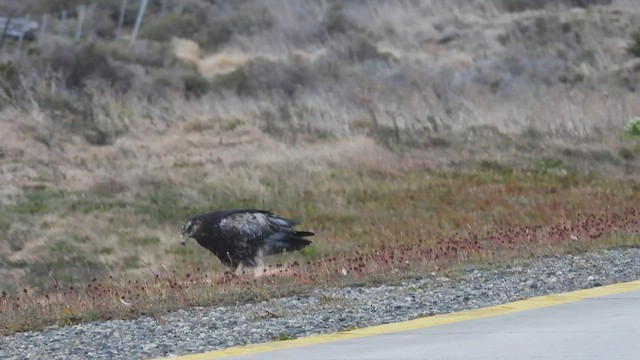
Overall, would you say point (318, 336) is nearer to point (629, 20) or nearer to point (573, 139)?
point (573, 139)

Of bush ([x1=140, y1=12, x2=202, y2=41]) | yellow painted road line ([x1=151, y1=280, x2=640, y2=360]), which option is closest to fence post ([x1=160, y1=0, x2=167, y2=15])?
bush ([x1=140, y1=12, x2=202, y2=41])

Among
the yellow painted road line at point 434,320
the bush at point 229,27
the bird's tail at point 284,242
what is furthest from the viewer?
the bush at point 229,27

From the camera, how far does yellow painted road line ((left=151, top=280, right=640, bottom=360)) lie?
9.00 metres

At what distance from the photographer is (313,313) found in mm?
10531

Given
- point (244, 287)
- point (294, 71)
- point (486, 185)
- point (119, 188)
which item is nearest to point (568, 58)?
point (294, 71)

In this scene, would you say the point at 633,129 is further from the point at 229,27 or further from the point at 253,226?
the point at 229,27

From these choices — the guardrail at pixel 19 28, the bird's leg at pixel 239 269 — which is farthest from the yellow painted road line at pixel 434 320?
the guardrail at pixel 19 28

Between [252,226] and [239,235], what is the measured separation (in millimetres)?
200

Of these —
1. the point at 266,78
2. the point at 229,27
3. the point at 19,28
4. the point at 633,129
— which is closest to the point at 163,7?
the point at 229,27

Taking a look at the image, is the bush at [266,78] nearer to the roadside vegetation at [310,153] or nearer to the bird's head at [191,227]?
the roadside vegetation at [310,153]

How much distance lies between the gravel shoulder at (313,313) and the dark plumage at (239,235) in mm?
2677

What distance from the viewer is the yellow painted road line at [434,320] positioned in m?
9.00

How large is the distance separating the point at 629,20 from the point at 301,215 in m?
28.1

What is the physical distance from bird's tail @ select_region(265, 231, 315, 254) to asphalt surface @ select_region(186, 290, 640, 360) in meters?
4.92
